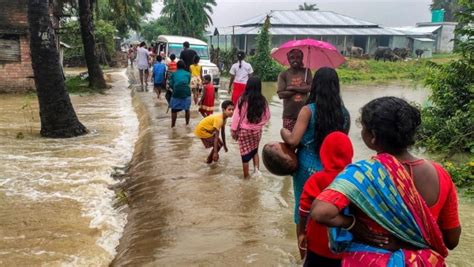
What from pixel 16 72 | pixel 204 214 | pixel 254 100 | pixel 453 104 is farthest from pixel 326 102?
pixel 16 72

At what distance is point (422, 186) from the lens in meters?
2.09

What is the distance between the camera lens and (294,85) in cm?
604

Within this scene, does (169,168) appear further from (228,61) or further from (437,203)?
(228,61)

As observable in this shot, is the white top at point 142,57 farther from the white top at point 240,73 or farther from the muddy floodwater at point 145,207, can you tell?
the muddy floodwater at point 145,207

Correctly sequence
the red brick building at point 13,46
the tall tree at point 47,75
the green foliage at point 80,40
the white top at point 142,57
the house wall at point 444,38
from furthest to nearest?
1. the house wall at point 444,38
2. the green foliage at point 80,40
3. the red brick building at point 13,46
4. the white top at point 142,57
5. the tall tree at point 47,75

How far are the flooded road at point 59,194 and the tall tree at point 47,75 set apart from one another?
16.3 inches

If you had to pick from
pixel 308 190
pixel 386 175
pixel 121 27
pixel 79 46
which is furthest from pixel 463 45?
pixel 121 27

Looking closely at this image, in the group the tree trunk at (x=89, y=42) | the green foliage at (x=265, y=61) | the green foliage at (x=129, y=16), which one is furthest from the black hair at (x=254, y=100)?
the green foliage at (x=129, y=16)

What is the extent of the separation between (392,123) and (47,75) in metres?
10.0

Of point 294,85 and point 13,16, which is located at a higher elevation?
point 13,16

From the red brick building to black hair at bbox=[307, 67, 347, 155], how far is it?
1677 centimetres

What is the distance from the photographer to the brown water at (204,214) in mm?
4387

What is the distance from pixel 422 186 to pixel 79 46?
38376 millimetres

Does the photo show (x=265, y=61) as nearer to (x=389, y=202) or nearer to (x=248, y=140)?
(x=248, y=140)
